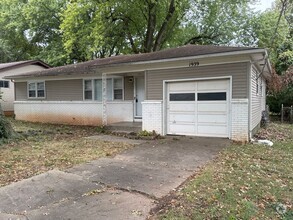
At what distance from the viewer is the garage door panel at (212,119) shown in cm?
960

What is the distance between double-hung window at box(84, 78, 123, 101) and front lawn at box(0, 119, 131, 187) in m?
3.53

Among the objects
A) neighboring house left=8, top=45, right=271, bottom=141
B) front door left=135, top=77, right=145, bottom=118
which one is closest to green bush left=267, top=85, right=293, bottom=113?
neighboring house left=8, top=45, right=271, bottom=141

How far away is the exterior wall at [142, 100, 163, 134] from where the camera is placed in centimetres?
1066

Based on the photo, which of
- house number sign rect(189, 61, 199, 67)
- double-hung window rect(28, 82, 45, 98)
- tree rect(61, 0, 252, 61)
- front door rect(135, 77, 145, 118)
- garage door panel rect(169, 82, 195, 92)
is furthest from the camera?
tree rect(61, 0, 252, 61)

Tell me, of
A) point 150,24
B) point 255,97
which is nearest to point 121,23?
point 150,24

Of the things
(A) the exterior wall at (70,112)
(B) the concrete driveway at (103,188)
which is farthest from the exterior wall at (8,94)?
(B) the concrete driveway at (103,188)

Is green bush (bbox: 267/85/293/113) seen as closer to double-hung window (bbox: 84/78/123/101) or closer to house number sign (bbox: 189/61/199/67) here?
house number sign (bbox: 189/61/199/67)

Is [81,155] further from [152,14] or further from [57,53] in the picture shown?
[57,53]

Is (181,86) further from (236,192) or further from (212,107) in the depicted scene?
(236,192)

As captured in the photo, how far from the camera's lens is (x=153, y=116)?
10.8 metres

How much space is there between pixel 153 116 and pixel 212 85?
2.64 meters

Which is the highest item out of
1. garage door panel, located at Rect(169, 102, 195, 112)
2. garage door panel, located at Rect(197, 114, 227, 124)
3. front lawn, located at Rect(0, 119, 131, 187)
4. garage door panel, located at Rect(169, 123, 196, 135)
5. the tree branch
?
the tree branch

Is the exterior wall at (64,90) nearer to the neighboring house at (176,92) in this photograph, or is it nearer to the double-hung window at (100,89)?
the neighboring house at (176,92)

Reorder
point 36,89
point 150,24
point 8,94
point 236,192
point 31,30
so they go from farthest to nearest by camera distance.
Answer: point 31,30 < point 150,24 < point 8,94 < point 36,89 < point 236,192
